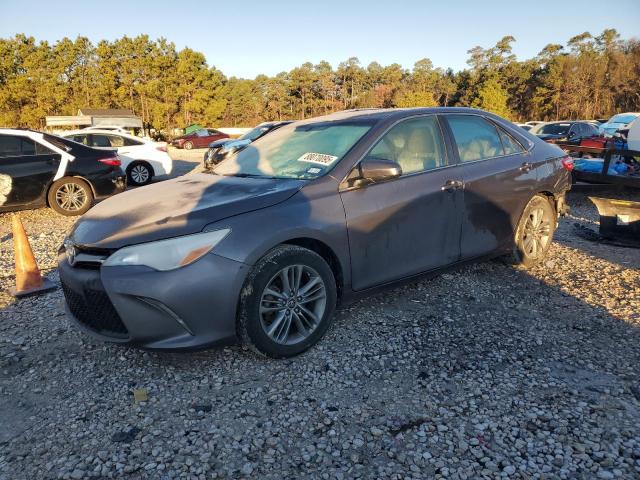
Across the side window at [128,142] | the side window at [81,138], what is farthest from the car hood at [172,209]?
the side window at [128,142]

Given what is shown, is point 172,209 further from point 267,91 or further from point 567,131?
point 267,91

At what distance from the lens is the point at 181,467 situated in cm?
225

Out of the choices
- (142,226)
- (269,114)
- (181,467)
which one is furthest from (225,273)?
(269,114)

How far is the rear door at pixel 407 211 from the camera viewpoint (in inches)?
135

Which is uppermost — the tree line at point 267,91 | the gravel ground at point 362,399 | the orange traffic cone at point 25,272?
the tree line at point 267,91

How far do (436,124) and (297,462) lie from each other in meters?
2.94

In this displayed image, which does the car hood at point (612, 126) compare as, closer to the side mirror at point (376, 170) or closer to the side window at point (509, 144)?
the side window at point (509, 144)

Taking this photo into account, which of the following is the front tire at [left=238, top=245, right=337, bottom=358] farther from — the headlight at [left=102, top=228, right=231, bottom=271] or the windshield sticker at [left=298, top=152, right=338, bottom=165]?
the windshield sticker at [left=298, top=152, right=338, bottom=165]

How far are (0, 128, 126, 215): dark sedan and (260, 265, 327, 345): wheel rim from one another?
21.3ft

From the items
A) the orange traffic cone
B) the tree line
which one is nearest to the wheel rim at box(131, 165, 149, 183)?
the orange traffic cone

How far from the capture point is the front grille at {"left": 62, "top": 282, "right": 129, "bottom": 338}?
9.35 ft

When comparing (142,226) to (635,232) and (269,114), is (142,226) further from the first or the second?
(269,114)

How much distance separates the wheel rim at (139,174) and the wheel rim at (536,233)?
10.5 m

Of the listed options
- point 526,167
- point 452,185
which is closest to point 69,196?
point 452,185
